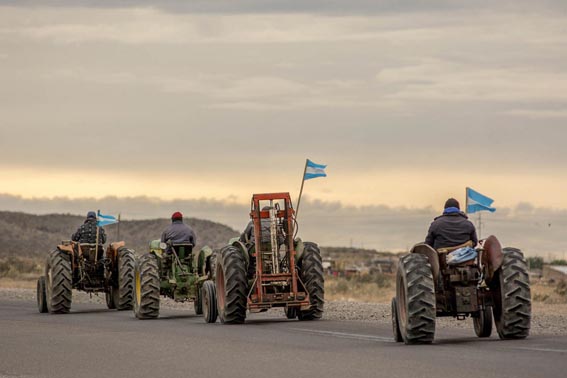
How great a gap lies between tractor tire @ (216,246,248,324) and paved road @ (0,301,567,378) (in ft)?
1.10

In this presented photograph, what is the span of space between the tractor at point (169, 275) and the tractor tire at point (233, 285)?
3.08 metres

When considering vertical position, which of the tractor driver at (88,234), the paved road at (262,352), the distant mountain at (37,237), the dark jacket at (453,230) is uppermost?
the distant mountain at (37,237)

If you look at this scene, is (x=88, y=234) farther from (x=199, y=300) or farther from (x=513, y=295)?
(x=513, y=295)

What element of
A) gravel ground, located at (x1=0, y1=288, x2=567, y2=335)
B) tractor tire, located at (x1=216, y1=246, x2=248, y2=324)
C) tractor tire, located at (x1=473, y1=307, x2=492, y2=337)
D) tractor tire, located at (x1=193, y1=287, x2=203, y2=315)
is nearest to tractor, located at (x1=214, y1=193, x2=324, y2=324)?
tractor tire, located at (x1=216, y1=246, x2=248, y2=324)

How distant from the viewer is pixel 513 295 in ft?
65.1

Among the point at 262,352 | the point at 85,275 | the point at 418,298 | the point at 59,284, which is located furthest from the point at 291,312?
the point at 418,298

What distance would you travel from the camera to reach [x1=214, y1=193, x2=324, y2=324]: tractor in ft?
89.0

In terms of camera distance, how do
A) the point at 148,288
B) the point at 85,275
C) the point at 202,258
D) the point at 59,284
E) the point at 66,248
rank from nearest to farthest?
the point at 148,288 < the point at 202,258 < the point at 59,284 < the point at 66,248 < the point at 85,275

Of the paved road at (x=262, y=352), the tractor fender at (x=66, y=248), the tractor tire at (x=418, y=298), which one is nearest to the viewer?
the paved road at (x=262, y=352)

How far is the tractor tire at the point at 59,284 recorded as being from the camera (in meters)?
34.6

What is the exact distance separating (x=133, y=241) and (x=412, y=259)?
177m

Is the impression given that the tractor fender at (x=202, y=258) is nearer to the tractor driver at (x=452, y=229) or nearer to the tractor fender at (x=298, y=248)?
the tractor fender at (x=298, y=248)

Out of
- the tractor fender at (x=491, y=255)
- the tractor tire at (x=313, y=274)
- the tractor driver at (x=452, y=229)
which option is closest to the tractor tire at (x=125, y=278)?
the tractor tire at (x=313, y=274)

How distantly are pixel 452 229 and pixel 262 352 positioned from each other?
3.60m
